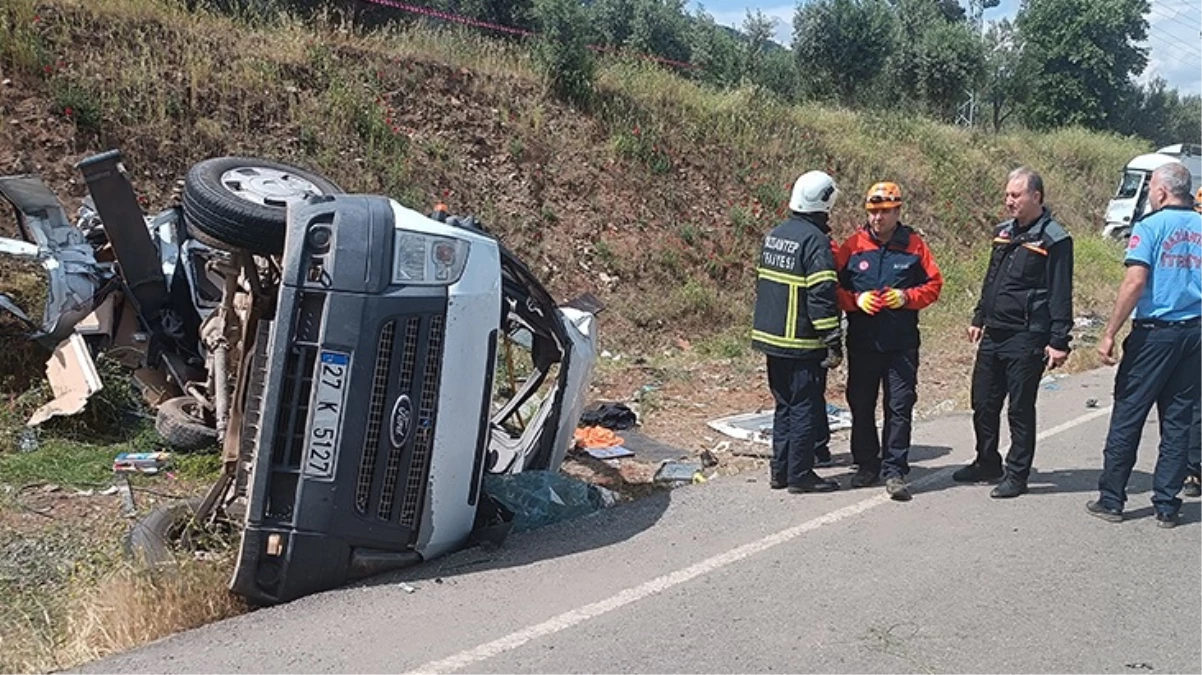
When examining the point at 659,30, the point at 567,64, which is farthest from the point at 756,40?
the point at 567,64

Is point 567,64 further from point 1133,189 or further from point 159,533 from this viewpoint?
point 1133,189

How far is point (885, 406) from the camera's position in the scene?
19.9 ft

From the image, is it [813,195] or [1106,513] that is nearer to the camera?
[1106,513]

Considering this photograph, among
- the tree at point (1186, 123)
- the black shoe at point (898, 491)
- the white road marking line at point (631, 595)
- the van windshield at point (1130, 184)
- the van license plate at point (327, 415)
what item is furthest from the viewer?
the tree at point (1186, 123)

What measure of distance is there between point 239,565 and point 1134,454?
467 cm

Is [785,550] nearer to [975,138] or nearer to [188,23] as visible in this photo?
[188,23]

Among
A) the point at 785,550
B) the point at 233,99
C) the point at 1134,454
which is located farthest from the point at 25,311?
the point at 1134,454

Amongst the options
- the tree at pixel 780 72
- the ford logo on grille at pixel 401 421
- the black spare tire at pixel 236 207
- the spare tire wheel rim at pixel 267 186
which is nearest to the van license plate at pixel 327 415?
the ford logo on grille at pixel 401 421

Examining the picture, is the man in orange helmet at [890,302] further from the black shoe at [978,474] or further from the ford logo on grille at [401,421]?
the ford logo on grille at [401,421]

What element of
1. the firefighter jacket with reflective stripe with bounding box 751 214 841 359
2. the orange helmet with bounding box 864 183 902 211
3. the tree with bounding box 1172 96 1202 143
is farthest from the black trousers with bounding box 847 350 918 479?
the tree with bounding box 1172 96 1202 143

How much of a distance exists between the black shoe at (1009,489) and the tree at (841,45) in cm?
2575

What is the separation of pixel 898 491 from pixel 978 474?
761 mm

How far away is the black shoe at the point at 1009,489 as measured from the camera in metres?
5.93

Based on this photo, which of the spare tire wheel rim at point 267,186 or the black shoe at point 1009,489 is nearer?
the spare tire wheel rim at point 267,186
